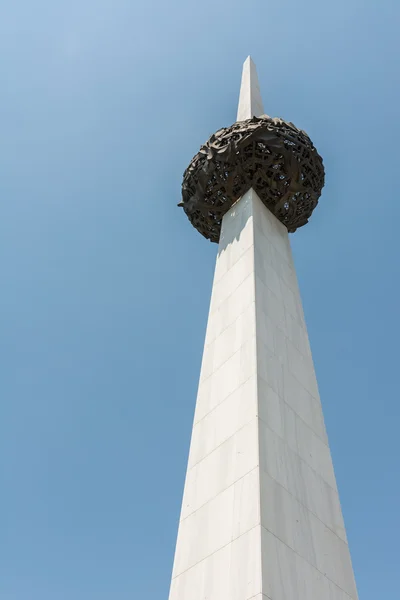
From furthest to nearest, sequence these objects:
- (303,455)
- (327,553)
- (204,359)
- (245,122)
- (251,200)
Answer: (245,122) < (251,200) < (204,359) < (303,455) < (327,553)

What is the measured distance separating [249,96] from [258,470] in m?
21.0

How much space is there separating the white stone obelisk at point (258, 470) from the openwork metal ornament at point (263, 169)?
498cm

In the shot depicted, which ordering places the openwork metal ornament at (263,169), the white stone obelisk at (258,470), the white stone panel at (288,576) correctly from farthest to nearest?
the openwork metal ornament at (263,169) < the white stone obelisk at (258,470) < the white stone panel at (288,576)

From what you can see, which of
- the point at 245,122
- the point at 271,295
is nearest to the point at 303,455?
the point at 271,295

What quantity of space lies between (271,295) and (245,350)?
9.92 ft

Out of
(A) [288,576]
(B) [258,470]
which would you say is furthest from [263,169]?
(A) [288,576]

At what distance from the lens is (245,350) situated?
456 inches

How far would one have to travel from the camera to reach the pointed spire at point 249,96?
77.9ft

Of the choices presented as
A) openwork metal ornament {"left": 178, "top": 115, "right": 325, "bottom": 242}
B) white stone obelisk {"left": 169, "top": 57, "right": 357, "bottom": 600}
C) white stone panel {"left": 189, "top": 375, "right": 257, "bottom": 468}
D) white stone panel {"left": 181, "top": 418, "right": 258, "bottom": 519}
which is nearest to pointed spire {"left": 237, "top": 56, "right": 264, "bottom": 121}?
openwork metal ornament {"left": 178, "top": 115, "right": 325, "bottom": 242}

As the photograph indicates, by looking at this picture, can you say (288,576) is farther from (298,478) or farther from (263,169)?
(263,169)

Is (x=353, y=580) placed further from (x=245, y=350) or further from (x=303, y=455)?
(x=245, y=350)

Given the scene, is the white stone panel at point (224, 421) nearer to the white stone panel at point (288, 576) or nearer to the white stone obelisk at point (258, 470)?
the white stone obelisk at point (258, 470)

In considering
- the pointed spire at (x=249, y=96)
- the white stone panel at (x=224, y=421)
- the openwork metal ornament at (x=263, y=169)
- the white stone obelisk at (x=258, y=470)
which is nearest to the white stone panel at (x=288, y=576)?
the white stone obelisk at (x=258, y=470)

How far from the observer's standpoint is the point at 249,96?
2480 cm
